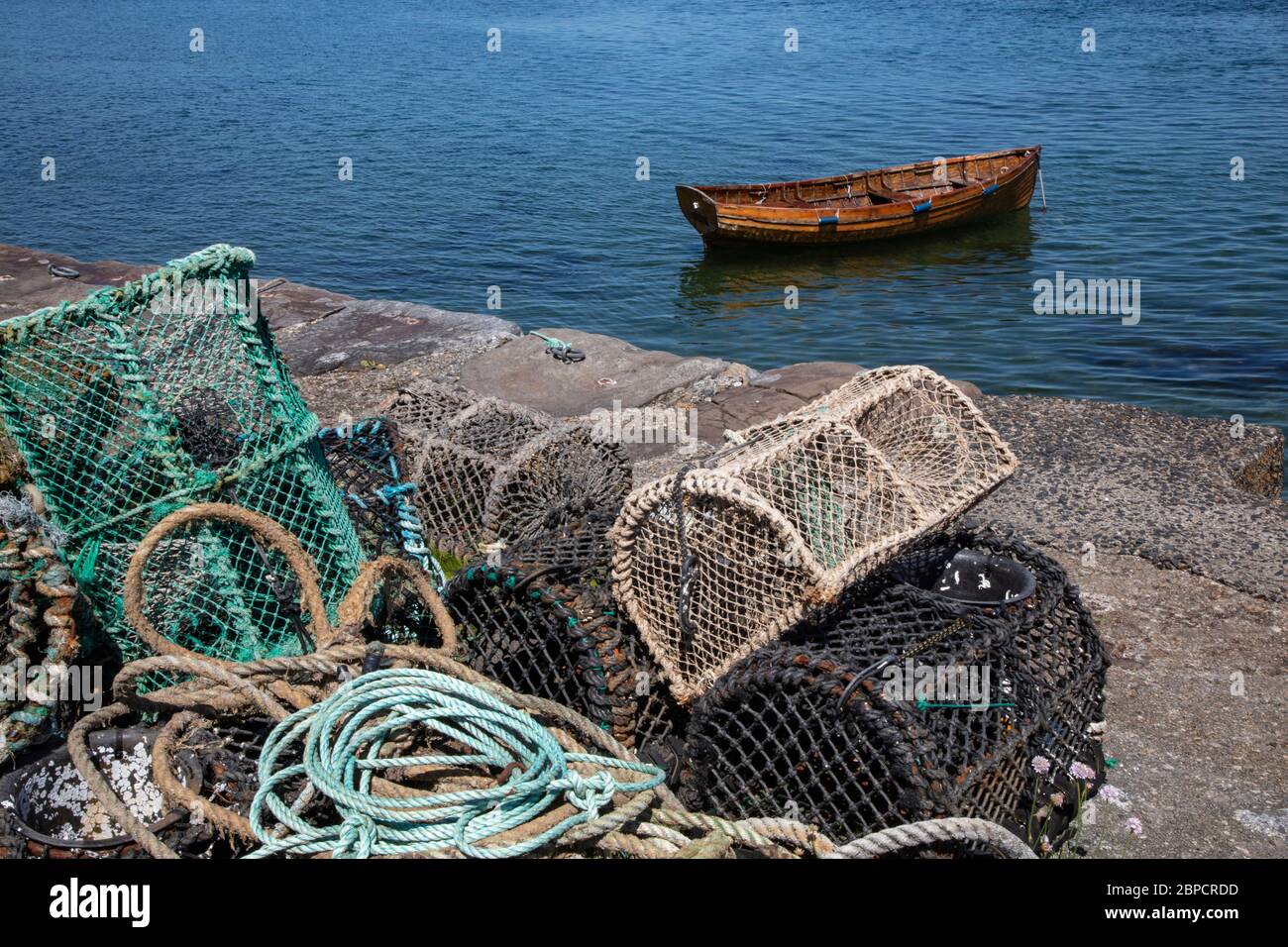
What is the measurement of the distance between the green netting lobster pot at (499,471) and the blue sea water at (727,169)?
727 cm

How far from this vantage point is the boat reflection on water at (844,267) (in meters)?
14.5

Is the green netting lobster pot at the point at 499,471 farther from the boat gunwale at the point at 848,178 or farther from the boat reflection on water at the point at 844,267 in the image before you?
the boat gunwale at the point at 848,178

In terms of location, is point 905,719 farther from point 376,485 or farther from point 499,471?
point 376,485

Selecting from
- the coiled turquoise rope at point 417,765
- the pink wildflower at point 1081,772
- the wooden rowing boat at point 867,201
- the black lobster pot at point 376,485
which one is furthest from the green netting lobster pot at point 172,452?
the wooden rowing boat at point 867,201

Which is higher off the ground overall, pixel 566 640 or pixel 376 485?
pixel 376 485

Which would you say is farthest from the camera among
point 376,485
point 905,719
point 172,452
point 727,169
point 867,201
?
point 727,169

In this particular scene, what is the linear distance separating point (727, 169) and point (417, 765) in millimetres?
16851

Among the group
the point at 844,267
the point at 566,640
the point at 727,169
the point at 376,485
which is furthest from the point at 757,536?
the point at 727,169

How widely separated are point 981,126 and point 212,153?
47.1 feet

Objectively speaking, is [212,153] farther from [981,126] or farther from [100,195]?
[981,126]

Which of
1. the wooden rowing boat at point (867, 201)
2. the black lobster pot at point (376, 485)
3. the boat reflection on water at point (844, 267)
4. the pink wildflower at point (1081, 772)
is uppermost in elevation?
the wooden rowing boat at point (867, 201)

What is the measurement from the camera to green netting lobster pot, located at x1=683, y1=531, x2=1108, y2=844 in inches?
112

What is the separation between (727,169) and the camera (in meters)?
18.4
